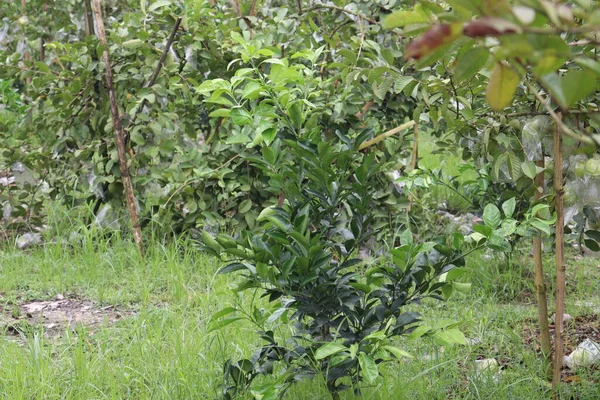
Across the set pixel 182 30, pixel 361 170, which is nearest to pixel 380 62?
pixel 361 170

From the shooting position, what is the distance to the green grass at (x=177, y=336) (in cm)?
240

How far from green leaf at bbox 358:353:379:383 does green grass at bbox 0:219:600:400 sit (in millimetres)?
298

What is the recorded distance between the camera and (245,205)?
4000mm

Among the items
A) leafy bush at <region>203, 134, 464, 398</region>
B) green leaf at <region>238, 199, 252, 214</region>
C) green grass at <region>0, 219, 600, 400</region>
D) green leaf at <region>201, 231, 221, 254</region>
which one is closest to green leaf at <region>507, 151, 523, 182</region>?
leafy bush at <region>203, 134, 464, 398</region>

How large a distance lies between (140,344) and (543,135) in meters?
1.54

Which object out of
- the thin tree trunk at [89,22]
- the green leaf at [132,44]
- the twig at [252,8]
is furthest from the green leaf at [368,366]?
the thin tree trunk at [89,22]

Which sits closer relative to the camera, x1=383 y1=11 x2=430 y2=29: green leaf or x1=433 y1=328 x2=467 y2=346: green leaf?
x1=383 y1=11 x2=430 y2=29: green leaf

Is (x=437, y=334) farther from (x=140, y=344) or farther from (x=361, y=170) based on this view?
(x=140, y=344)

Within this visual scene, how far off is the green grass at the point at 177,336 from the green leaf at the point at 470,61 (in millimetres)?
987

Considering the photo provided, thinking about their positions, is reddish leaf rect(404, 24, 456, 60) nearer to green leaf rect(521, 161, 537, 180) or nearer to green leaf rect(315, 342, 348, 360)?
green leaf rect(315, 342, 348, 360)

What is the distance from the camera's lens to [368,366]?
6.03 feet

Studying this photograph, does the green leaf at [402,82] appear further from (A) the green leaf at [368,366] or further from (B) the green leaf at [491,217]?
(A) the green leaf at [368,366]

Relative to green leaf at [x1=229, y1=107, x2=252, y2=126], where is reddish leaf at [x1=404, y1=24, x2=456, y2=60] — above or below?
above

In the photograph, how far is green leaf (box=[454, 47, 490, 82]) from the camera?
105 cm
